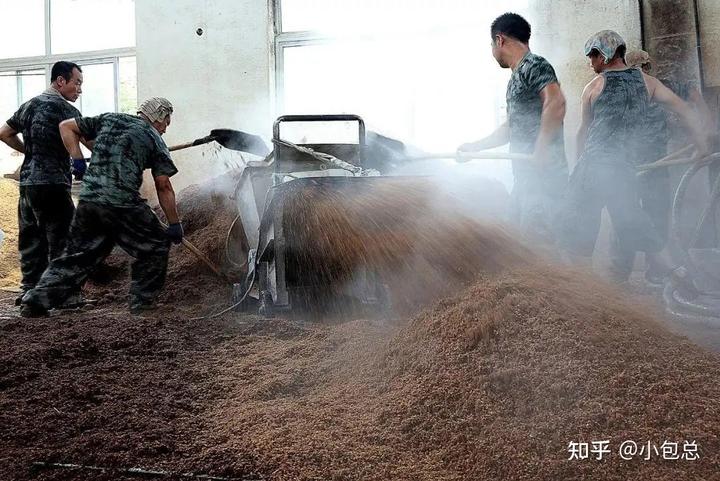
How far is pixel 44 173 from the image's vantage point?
495 centimetres

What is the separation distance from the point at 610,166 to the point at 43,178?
4.25 meters

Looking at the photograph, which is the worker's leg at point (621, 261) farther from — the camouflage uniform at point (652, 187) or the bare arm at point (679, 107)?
the bare arm at point (679, 107)

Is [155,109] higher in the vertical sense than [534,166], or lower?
higher

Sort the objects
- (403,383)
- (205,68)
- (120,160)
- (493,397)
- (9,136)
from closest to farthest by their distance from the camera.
A: (493,397)
(403,383)
(120,160)
(9,136)
(205,68)

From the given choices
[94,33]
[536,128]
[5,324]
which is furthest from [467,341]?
[94,33]

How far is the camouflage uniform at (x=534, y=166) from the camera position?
3.48m

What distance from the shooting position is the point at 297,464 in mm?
1703

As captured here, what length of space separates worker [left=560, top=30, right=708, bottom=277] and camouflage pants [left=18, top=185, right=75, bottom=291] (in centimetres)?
392

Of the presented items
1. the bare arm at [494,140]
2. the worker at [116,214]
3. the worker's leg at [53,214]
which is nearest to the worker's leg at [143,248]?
the worker at [116,214]

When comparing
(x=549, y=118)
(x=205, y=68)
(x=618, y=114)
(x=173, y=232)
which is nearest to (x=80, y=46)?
(x=205, y=68)

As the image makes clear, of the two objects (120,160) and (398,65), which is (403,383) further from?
(398,65)

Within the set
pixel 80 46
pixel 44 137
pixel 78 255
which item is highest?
pixel 80 46

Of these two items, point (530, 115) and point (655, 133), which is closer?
point (530, 115)

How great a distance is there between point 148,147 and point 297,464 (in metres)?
3.28
